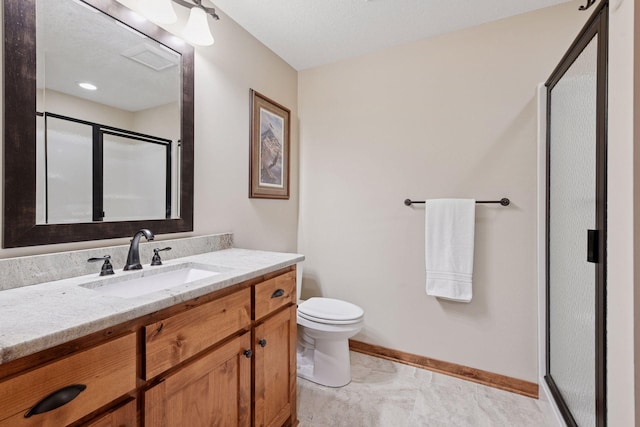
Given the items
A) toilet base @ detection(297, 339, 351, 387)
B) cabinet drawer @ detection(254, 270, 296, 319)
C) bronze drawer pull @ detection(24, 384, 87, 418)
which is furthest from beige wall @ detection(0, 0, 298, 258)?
bronze drawer pull @ detection(24, 384, 87, 418)

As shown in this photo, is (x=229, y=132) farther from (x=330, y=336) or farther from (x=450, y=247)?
(x=450, y=247)

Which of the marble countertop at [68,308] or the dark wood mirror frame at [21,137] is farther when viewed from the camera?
the dark wood mirror frame at [21,137]

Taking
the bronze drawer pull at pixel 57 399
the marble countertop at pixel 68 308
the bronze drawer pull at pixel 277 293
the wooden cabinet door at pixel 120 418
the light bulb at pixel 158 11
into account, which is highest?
the light bulb at pixel 158 11

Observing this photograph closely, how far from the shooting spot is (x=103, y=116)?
125cm

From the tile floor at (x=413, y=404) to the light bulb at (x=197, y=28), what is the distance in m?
2.10

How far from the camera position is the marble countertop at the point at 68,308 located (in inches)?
23.4

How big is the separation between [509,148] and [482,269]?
802 mm

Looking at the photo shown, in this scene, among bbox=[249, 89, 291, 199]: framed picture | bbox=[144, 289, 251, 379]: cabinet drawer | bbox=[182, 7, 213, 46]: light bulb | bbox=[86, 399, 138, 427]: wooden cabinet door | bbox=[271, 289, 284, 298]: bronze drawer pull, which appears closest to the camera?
bbox=[86, 399, 138, 427]: wooden cabinet door

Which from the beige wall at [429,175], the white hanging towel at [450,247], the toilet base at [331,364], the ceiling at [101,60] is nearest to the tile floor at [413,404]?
the toilet base at [331,364]

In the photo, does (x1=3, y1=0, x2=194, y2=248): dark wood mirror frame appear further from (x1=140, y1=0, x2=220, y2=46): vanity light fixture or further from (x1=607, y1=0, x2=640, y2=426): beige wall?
(x1=607, y1=0, x2=640, y2=426): beige wall

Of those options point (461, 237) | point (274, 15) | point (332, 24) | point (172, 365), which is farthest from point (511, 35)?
point (172, 365)

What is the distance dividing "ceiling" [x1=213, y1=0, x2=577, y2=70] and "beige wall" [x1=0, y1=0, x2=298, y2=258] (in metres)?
0.15

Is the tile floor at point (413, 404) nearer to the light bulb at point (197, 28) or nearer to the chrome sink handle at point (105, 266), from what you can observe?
the chrome sink handle at point (105, 266)

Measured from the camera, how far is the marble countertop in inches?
23.4
